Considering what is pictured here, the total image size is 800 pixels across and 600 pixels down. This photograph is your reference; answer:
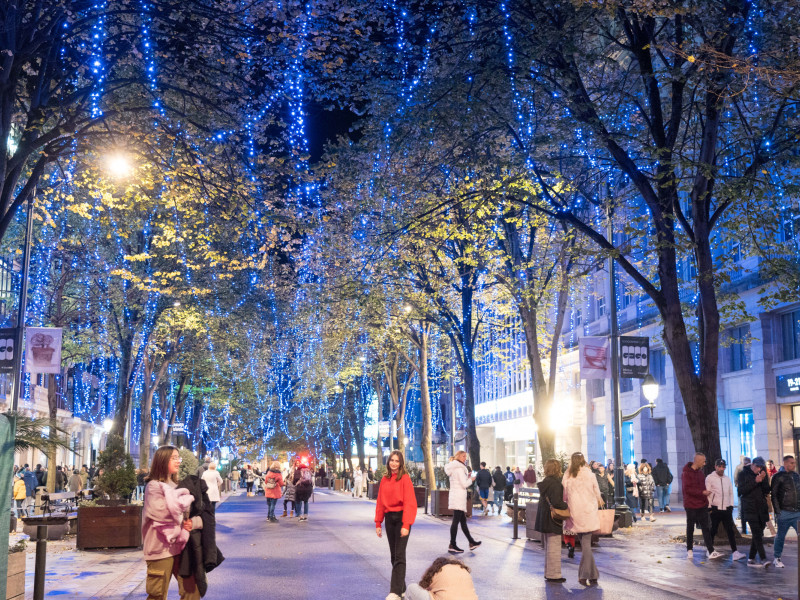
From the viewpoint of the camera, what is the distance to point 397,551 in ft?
38.8

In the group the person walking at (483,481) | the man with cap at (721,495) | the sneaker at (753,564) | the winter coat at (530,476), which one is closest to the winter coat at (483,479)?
the person walking at (483,481)

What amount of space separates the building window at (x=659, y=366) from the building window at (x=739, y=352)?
434cm

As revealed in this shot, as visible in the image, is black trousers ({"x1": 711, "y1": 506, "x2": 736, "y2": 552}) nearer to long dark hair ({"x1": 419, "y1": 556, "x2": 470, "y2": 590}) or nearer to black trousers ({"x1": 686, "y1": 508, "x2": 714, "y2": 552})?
black trousers ({"x1": 686, "y1": 508, "x2": 714, "y2": 552})

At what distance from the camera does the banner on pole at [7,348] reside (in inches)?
923

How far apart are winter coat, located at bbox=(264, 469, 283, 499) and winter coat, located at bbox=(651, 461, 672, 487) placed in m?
11.9

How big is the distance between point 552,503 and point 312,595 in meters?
3.85

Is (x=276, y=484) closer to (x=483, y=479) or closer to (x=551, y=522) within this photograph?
(x=483, y=479)

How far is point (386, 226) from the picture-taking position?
28.3m

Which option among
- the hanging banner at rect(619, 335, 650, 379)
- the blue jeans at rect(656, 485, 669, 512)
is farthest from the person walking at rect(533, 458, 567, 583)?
the blue jeans at rect(656, 485, 669, 512)

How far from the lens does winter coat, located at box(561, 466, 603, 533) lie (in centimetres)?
1389

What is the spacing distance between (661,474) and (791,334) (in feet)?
19.4

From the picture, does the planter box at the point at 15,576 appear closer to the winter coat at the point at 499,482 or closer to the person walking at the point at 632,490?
the person walking at the point at 632,490

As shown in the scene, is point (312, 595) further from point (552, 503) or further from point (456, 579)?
point (456, 579)

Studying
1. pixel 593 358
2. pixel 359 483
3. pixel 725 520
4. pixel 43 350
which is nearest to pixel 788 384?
pixel 593 358
